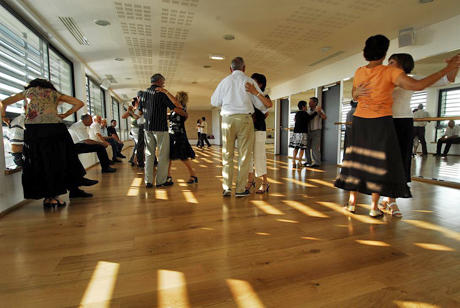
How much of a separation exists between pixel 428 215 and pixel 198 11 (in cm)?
362

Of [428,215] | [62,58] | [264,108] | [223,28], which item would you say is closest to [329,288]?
[428,215]

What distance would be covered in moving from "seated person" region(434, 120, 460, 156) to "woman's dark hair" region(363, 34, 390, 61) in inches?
123

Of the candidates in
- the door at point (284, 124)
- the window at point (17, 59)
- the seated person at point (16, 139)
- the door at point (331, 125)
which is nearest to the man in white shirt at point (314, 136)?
the door at point (331, 125)

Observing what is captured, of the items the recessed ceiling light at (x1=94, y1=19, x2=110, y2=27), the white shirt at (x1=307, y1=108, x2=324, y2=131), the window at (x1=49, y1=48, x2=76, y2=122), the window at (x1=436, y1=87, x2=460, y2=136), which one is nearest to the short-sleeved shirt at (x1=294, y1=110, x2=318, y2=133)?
the white shirt at (x1=307, y1=108, x2=324, y2=131)

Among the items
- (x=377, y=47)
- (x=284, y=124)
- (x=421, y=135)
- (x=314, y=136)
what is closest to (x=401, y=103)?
(x=377, y=47)

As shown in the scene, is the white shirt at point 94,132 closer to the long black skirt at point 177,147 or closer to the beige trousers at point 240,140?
the long black skirt at point 177,147

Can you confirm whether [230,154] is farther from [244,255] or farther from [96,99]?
[96,99]

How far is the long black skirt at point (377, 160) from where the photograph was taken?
193 cm

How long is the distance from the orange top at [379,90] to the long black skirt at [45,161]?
2.87 metres

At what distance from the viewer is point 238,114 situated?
268 centimetres

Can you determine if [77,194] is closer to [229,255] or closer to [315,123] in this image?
[229,255]

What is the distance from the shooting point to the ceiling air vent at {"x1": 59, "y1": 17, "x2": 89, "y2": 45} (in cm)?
381

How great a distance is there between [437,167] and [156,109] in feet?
16.6

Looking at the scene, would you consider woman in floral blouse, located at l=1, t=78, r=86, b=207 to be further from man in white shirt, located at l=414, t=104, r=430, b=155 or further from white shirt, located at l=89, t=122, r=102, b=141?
man in white shirt, located at l=414, t=104, r=430, b=155
